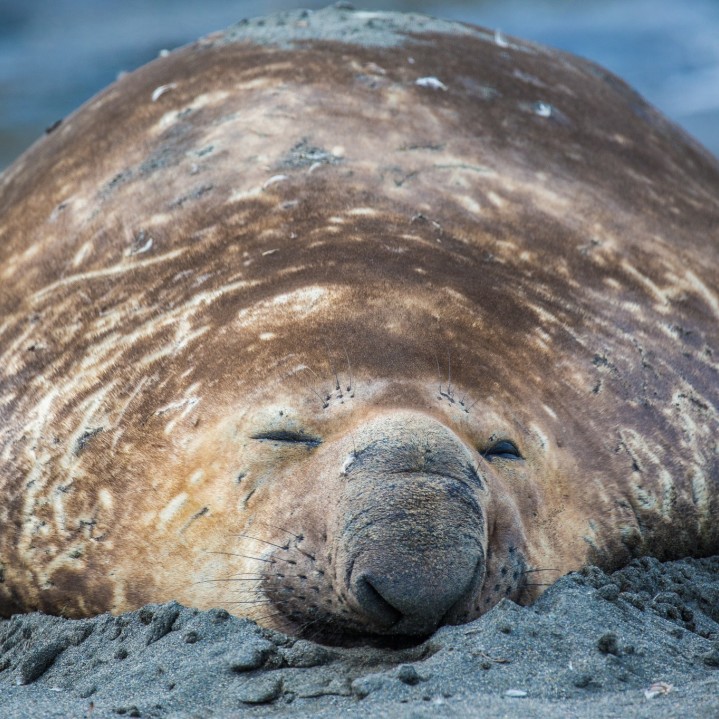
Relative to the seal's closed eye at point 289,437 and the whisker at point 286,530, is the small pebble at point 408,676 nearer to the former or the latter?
the whisker at point 286,530

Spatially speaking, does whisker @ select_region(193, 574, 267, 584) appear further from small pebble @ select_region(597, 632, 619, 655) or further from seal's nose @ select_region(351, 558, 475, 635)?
small pebble @ select_region(597, 632, 619, 655)

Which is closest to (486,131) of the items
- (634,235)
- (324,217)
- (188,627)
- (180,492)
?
(634,235)

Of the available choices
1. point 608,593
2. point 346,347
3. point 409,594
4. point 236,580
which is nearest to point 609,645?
point 608,593

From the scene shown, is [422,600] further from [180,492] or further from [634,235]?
[634,235]

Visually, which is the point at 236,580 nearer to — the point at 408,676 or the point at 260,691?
the point at 260,691

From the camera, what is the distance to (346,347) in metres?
3.06

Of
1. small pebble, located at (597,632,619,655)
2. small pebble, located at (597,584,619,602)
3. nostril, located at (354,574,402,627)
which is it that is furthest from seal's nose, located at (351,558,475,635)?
small pebble, located at (597,584,619,602)

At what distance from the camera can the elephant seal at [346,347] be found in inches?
110

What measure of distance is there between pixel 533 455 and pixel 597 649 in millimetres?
646

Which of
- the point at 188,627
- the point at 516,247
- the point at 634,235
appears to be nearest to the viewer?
the point at 188,627

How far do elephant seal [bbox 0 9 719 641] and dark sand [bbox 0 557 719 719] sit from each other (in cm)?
10

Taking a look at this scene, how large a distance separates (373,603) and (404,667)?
0.17 meters

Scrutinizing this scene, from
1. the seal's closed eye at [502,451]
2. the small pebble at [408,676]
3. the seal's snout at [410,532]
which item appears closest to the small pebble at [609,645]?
the seal's snout at [410,532]

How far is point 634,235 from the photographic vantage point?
4.29 metres
